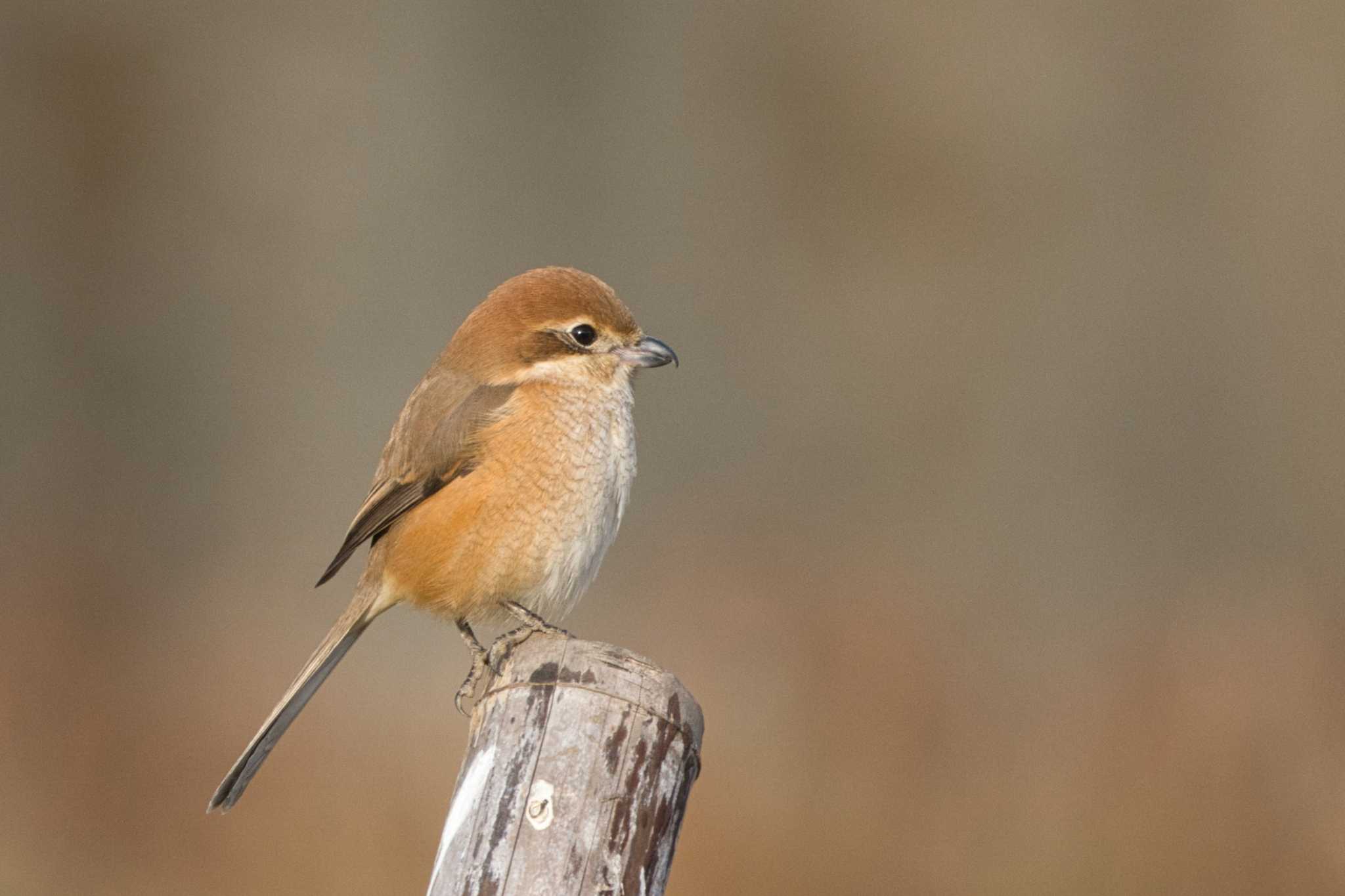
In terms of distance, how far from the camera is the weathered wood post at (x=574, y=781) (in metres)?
2.37

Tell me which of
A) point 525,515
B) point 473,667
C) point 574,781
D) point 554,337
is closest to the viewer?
point 574,781

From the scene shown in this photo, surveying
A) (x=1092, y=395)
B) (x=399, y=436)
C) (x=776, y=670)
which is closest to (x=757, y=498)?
A: (x=776, y=670)

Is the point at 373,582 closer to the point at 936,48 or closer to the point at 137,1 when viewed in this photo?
the point at 137,1

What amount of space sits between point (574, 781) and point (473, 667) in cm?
144

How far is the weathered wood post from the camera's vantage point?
2.37m

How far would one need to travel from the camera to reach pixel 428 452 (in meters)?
4.13

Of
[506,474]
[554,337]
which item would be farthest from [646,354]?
[506,474]

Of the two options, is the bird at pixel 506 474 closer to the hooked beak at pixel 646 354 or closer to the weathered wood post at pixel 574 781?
the hooked beak at pixel 646 354

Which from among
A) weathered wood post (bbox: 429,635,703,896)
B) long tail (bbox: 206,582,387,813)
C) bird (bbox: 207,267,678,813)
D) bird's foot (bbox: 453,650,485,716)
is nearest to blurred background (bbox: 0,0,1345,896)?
long tail (bbox: 206,582,387,813)

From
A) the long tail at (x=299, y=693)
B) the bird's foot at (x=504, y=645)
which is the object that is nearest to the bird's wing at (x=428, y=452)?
the long tail at (x=299, y=693)

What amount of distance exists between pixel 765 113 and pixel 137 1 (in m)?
4.10

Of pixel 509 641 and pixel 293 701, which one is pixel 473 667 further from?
pixel 509 641

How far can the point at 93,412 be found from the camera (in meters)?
9.09

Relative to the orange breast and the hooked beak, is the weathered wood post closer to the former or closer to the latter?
the orange breast
